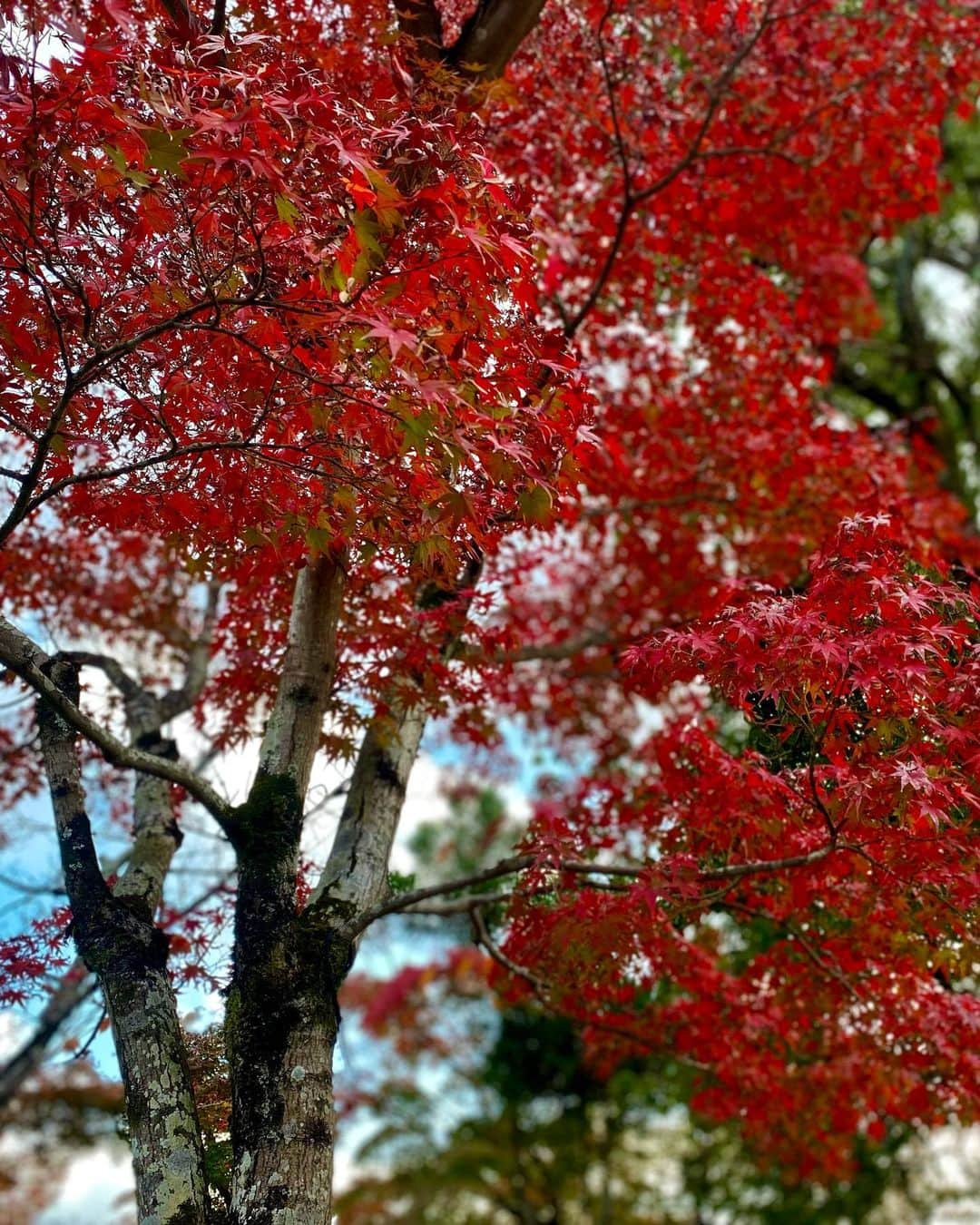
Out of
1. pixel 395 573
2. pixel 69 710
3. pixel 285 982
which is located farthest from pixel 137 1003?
pixel 395 573

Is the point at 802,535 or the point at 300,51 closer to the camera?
the point at 300,51

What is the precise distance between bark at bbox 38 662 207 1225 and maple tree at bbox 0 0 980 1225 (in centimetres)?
2

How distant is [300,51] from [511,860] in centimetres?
397

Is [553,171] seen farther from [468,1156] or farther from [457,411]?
[468,1156]

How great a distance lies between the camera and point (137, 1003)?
14.0 ft

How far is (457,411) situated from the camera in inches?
146

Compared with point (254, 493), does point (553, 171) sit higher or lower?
higher

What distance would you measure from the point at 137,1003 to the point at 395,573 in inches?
88.2

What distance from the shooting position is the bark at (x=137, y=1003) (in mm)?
4039

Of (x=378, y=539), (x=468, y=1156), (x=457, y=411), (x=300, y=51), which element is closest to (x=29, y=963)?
(x=378, y=539)

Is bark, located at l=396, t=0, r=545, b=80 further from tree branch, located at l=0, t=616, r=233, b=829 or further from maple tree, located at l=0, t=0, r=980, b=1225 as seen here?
tree branch, located at l=0, t=616, r=233, b=829

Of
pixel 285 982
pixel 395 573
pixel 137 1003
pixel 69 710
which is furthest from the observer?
pixel 395 573

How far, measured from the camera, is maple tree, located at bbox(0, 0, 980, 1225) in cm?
366

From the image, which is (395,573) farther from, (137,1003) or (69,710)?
(137,1003)
